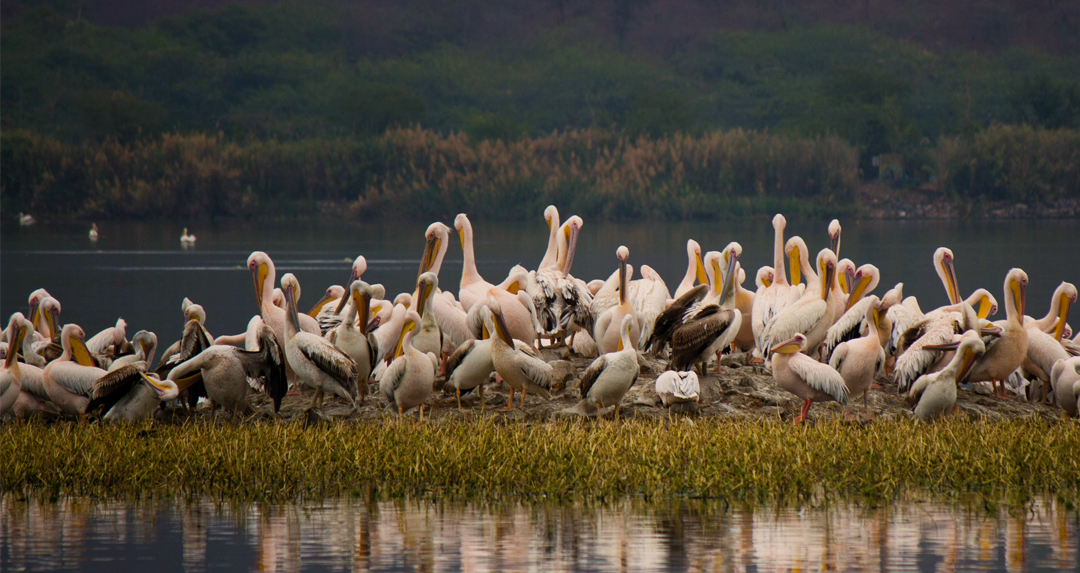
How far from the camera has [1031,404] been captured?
1025 centimetres

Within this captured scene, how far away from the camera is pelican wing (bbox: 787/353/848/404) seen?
892 centimetres

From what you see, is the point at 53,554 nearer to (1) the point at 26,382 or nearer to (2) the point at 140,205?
(1) the point at 26,382

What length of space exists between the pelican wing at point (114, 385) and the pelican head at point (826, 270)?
5.34 meters

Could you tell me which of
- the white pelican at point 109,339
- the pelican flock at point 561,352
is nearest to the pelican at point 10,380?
the pelican flock at point 561,352

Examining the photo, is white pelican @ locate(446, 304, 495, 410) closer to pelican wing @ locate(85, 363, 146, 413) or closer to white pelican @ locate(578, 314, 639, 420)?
white pelican @ locate(578, 314, 639, 420)

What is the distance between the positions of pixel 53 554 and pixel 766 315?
6251 millimetres

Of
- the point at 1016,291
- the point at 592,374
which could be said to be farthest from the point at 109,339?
the point at 1016,291

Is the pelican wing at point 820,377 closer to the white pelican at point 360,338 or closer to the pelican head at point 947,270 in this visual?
the white pelican at point 360,338

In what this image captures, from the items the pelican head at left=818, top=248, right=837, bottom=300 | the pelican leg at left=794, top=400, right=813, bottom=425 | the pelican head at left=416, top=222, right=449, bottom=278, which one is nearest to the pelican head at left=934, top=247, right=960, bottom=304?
the pelican head at left=818, top=248, right=837, bottom=300

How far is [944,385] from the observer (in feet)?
29.7

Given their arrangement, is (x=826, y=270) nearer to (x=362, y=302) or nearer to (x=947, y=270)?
(x=947, y=270)

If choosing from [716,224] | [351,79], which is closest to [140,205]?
[716,224]

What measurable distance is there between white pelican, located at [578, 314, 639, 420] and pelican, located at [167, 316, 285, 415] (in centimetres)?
216

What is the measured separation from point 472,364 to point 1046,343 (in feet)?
14.1
